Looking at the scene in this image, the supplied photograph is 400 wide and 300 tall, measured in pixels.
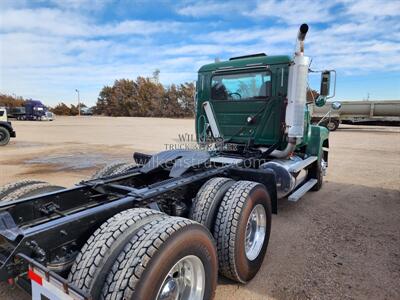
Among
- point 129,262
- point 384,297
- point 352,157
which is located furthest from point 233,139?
point 352,157

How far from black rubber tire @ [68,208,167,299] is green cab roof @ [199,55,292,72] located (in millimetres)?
3824

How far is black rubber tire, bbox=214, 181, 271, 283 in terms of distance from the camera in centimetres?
268

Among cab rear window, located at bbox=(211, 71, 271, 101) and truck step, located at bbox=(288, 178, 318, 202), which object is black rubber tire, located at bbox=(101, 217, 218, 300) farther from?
cab rear window, located at bbox=(211, 71, 271, 101)

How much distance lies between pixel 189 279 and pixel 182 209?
88 centimetres

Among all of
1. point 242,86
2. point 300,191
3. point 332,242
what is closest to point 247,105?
point 242,86

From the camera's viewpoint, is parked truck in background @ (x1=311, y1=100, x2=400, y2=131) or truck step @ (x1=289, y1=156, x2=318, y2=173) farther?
parked truck in background @ (x1=311, y1=100, x2=400, y2=131)

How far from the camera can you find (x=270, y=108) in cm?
512

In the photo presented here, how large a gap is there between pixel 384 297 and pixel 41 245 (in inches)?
115

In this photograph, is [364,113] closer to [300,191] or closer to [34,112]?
[300,191]

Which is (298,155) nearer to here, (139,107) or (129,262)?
(129,262)

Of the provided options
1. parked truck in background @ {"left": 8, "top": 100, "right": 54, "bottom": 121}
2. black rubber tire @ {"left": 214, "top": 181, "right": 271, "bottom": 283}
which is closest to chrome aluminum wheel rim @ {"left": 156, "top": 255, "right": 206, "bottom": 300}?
black rubber tire @ {"left": 214, "top": 181, "right": 271, "bottom": 283}

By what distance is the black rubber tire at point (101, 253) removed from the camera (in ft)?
5.70

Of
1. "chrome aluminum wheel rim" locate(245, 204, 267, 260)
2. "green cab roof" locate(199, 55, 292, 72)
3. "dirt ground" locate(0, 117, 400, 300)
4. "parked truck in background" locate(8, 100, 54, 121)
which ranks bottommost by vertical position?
"dirt ground" locate(0, 117, 400, 300)

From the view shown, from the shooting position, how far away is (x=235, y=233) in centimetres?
270
